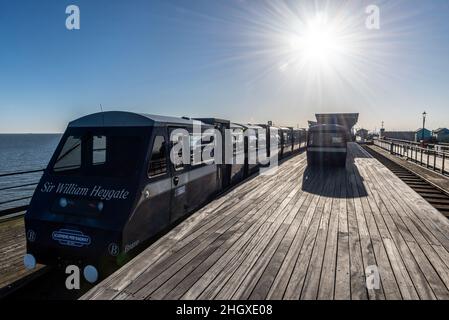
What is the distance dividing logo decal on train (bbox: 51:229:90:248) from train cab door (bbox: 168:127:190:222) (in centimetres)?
167

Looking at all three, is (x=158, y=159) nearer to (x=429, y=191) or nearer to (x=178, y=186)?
(x=178, y=186)

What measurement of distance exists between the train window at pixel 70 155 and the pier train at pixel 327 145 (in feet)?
36.9

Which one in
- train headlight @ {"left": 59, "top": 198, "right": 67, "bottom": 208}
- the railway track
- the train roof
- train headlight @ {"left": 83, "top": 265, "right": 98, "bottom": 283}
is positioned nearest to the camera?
train headlight @ {"left": 83, "top": 265, "right": 98, "bottom": 283}

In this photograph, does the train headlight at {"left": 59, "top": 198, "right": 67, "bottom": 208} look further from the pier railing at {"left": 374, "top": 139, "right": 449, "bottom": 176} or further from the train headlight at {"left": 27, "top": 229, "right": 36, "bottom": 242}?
the pier railing at {"left": 374, "top": 139, "right": 449, "bottom": 176}

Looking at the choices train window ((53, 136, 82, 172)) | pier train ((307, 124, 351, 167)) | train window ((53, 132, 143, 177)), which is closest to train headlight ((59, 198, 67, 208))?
train window ((53, 132, 143, 177))

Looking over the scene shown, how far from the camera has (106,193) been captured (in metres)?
4.20

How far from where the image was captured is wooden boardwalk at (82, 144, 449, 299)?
9.27ft

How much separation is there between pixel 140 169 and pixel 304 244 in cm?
300

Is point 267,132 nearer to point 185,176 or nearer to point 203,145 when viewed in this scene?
point 203,145

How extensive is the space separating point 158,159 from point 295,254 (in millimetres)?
2943

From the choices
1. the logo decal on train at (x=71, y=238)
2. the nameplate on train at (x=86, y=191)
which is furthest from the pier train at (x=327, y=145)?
the logo decal on train at (x=71, y=238)

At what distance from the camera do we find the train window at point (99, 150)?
514 centimetres

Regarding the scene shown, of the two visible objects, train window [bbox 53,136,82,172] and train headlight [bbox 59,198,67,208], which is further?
train window [bbox 53,136,82,172]

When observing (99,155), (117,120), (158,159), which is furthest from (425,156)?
(99,155)
